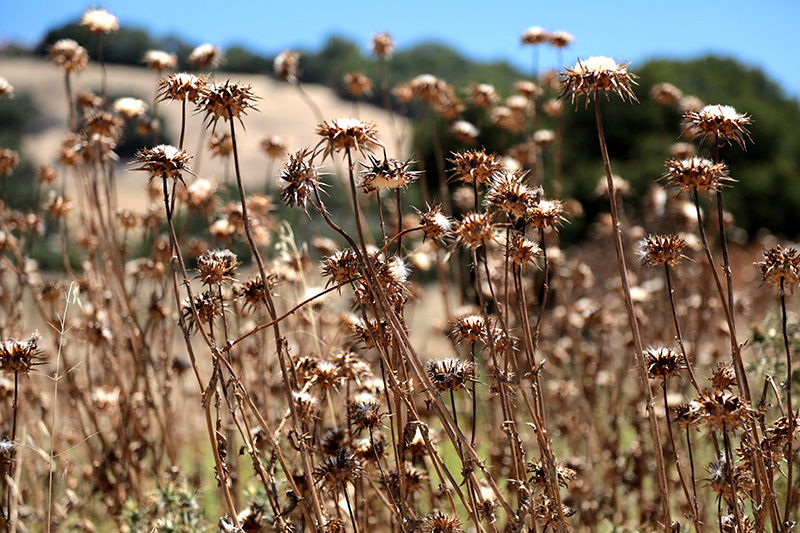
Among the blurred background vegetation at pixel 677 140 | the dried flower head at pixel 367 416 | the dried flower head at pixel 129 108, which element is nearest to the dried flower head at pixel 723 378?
the dried flower head at pixel 367 416

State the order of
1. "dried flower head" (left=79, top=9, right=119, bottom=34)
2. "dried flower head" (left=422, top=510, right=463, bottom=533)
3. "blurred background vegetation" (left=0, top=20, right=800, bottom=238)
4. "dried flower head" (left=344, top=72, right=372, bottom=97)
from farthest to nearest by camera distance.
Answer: "blurred background vegetation" (left=0, top=20, right=800, bottom=238) → "dried flower head" (left=344, top=72, right=372, bottom=97) → "dried flower head" (left=79, top=9, right=119, bottom=34) → "dried flower head" (left=422, top=510, right=463, bottom=533)

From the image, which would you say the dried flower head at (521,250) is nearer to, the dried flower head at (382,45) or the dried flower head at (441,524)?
the dried flower head at (441,524)

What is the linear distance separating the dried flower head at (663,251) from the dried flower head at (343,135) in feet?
2.41

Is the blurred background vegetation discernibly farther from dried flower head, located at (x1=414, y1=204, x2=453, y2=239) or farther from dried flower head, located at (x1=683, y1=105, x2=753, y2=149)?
dried flower head, located at (x1=414, y1=204, x2=453, y2=239)

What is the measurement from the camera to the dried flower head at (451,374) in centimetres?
161

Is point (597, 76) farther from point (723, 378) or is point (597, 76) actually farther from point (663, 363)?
point (723, 378)

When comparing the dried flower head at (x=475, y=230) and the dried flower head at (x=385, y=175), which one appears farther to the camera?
the dried flower head at (x=385, y=175)

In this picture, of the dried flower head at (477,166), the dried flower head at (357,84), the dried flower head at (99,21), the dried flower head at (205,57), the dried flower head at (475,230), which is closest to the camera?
the dried flower head at (475,230)

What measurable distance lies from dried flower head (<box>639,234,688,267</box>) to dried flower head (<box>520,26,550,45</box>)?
224cm

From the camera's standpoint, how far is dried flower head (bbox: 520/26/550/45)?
358cm

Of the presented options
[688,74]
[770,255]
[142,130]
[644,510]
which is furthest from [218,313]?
[688,74]

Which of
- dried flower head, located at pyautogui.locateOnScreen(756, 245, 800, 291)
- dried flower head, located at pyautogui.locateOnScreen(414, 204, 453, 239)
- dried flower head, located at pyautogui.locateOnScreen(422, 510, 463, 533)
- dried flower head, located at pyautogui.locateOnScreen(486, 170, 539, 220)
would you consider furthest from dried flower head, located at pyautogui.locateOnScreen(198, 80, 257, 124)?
dried flower head, located at pyautogui.locateOnScreen(756, 245, 800, 291)

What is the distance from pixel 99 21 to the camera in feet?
9.87

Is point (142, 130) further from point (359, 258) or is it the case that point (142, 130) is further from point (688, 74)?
point (688, 74)
